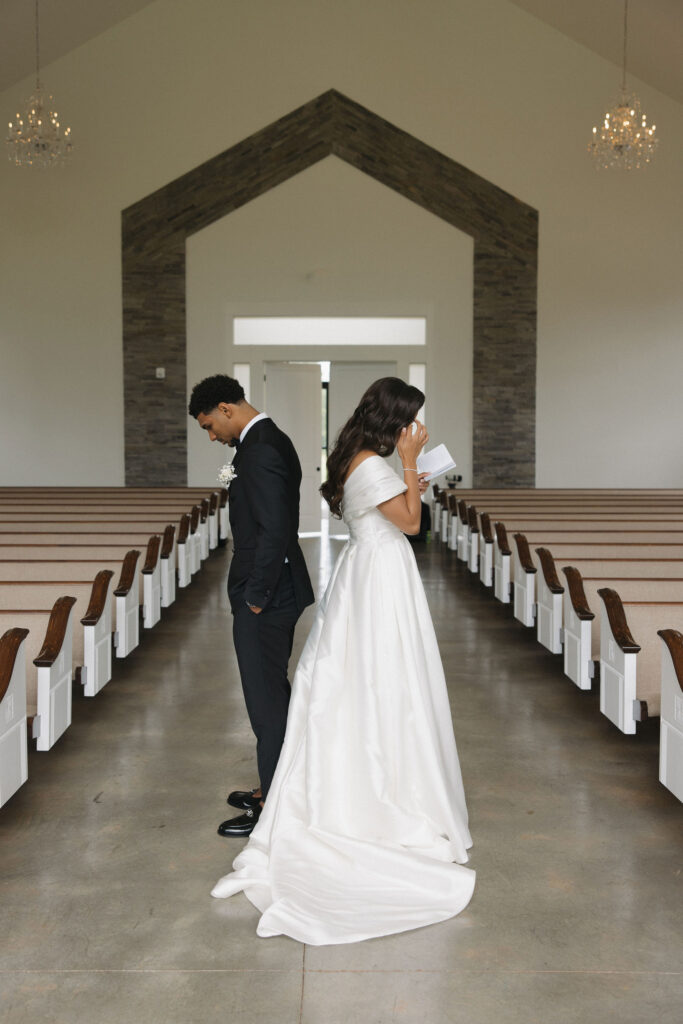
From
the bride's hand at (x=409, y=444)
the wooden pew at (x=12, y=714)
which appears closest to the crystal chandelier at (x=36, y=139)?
the wooden pew at (x=12, y=714)

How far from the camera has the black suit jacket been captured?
268 centimetres

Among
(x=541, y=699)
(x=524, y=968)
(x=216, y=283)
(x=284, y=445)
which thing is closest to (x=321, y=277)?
(x=216, y=283)

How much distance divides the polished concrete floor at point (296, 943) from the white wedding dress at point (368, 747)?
0.50ft

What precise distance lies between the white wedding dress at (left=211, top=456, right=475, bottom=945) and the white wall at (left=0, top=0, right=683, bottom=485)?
999cm

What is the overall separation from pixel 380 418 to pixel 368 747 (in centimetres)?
89

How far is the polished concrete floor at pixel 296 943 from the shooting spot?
6.72 feet

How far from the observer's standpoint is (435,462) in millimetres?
2768

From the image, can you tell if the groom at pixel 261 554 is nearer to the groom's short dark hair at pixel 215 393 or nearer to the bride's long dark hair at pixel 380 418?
the groom's short dark hair at pixel 215 393

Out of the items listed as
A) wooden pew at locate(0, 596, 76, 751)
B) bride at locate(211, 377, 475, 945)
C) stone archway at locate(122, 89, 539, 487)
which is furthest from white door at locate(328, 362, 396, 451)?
bride at locate(211, 377, 475, 945)

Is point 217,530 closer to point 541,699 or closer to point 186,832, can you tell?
point 541,699

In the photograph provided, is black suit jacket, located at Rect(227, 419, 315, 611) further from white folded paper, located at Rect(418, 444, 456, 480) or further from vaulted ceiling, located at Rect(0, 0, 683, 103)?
vaulted ceiling, located at Rect(0, 0, 683, 103)

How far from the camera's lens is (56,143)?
10.1 metres

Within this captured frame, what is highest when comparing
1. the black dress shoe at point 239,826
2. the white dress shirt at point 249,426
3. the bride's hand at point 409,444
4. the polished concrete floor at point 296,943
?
the white dress shirt at point 249,426

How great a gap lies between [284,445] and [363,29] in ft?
36.0
